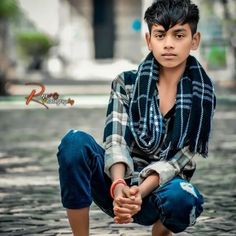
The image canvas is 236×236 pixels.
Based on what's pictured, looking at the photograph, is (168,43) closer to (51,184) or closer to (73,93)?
(51,184)

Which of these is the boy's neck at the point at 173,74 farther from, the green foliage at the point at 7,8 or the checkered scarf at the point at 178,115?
the green foliage at the point at 7,8

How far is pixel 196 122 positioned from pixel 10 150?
6.66 metres

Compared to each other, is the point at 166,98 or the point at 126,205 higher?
the point at 166,98

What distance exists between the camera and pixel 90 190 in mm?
3811

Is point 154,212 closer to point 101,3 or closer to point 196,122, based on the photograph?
point 196,122

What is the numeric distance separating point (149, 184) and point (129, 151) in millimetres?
251

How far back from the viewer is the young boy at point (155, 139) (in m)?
3.71

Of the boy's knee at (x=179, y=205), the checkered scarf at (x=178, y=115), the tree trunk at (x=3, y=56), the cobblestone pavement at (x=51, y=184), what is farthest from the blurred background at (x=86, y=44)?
the boy's knee at (x=179, y=205)

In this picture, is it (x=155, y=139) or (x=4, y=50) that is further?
(x=4, y=50)

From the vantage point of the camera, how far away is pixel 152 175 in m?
3.79

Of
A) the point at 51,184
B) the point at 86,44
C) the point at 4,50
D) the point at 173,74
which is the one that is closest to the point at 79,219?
the point at 173,74

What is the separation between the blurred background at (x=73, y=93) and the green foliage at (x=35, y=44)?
0.05 m

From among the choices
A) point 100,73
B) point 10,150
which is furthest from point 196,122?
point 100,73

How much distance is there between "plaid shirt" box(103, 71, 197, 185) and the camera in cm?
380
